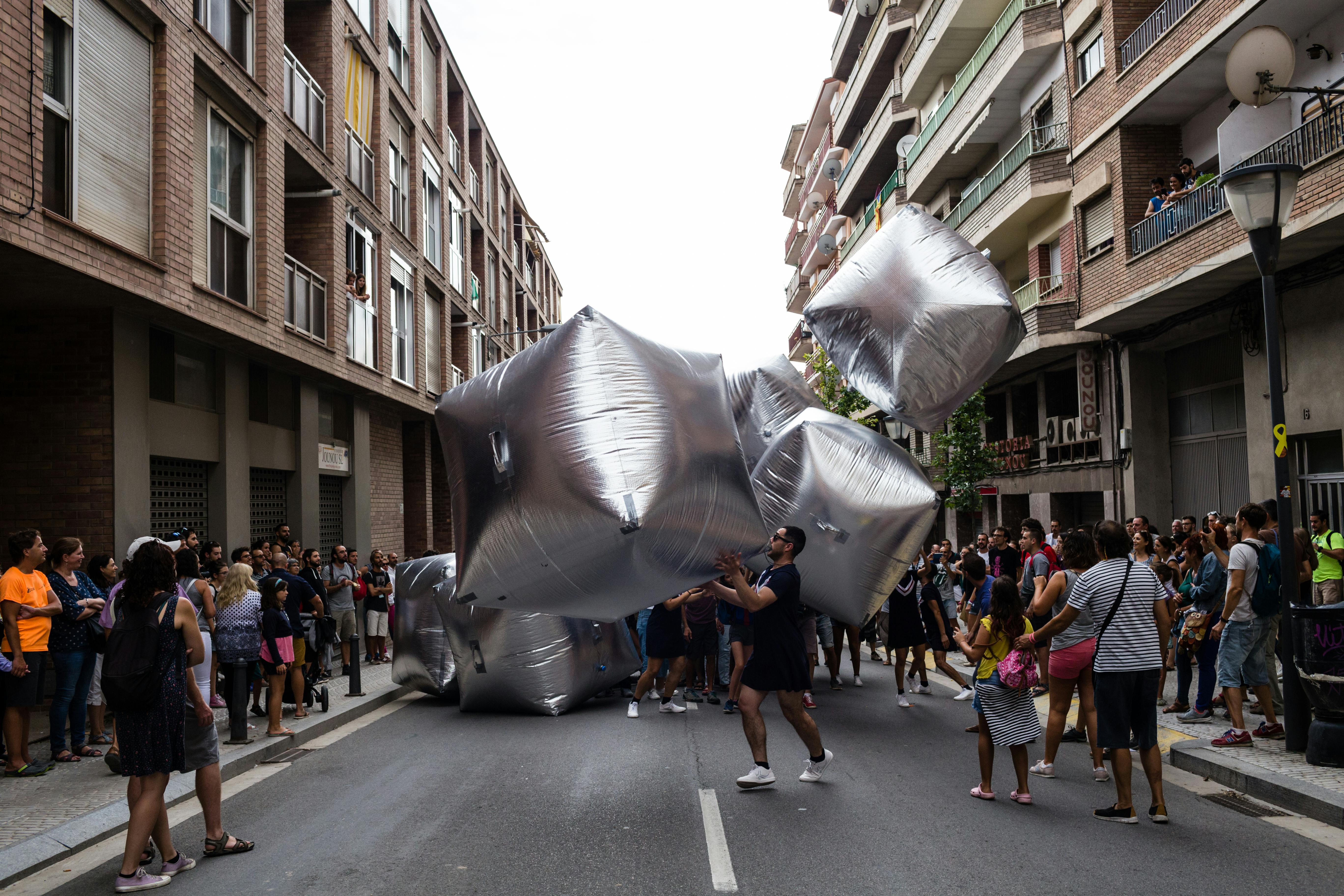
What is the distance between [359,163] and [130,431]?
956 cm

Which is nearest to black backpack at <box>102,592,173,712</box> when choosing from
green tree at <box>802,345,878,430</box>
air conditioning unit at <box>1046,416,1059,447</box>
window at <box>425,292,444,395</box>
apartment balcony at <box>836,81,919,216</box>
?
green tree at <box>802,345,878,430</box>

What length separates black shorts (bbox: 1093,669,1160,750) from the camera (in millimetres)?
5488

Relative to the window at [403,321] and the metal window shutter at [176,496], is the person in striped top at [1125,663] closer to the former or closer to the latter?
the metal window shutter at [176,496]

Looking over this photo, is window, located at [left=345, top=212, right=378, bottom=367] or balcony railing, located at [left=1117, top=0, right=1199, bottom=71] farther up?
balcony railing, located at [left=1117, top=0, right=1199, bottom=71]

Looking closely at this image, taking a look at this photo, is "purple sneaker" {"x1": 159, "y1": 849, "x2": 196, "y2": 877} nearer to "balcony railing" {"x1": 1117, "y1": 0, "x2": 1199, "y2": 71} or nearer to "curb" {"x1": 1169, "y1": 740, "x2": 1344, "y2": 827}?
"curb" {"x1": 1169, "y1": 740, "x2": 1344, "y2": 827}

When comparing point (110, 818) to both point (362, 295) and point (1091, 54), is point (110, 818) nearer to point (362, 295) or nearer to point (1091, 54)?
point (362, 295)

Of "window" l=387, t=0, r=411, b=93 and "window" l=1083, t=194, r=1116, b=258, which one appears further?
"window" l=387, t=0, r=411, b=93

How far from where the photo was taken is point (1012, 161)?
67.8 ft

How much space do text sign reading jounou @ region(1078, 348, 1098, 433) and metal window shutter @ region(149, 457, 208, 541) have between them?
48.2 feet

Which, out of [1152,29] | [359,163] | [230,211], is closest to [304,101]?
[359,163]

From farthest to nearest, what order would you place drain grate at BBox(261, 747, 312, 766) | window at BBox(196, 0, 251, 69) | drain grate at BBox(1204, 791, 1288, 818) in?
window at BBox(196, 0, 251, 69)
drain grate at BBox(261, 747, 312, 766)
drain grate at BBox(1204, 791, 1288, 818)

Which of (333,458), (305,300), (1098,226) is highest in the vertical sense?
(1098,226)

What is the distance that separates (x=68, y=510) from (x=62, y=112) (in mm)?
3956

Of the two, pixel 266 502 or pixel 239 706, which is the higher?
pixel 266 502
